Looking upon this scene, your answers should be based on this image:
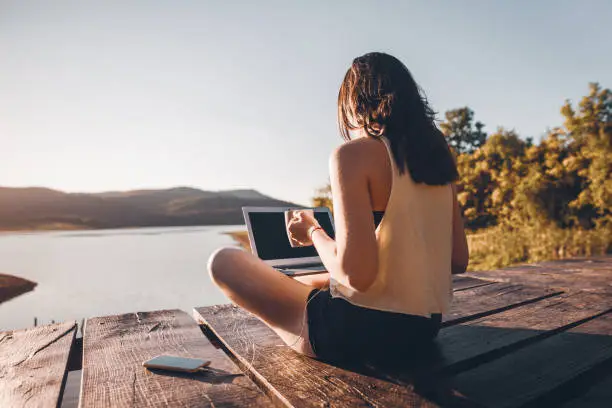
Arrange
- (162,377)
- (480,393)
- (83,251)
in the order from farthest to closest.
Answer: (83,251) < (162,377) < (480,393)

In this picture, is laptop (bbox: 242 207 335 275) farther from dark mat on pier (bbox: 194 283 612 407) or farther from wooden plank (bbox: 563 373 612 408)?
wooden plank (bbox: 563 373 612 408)

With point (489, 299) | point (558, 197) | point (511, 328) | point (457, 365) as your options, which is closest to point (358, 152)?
point (457, 365)

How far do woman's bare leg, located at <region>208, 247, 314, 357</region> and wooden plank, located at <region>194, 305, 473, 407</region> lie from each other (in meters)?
0.09

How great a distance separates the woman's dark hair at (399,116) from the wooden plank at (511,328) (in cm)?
66

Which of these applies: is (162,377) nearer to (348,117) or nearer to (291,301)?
(291,301)

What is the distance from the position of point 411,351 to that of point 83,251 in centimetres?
5782

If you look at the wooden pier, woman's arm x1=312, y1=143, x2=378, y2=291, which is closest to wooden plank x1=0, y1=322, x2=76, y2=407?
the wooden pier

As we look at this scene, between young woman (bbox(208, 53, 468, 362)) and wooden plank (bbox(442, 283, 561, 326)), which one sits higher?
young woman (bbox(208, 53, 468, 362))

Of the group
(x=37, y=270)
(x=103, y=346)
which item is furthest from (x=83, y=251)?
(x=103, y=346)

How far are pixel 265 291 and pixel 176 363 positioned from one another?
0.39 meters

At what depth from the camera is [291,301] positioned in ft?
4.73

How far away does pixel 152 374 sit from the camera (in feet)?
4.27

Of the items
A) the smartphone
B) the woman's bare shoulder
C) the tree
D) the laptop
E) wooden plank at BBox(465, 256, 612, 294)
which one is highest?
the tree

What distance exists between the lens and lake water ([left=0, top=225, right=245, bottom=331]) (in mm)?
21047
